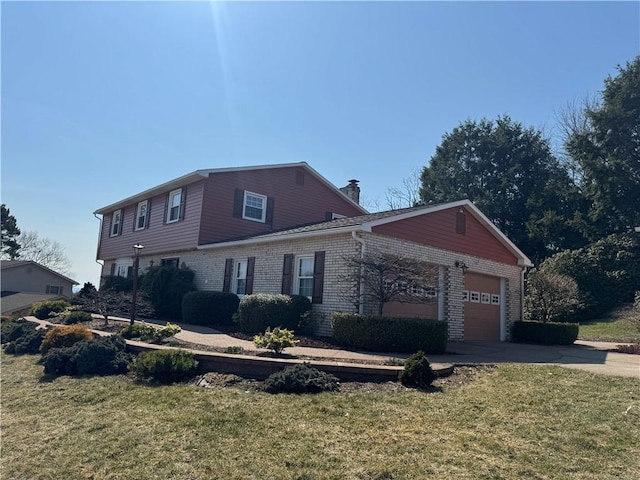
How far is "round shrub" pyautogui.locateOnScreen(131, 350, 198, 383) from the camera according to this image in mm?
7340

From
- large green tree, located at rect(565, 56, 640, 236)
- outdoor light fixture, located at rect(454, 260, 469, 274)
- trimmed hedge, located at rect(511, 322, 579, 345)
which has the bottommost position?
trimmed hedge, located at rect(511, 322, 579, 345)

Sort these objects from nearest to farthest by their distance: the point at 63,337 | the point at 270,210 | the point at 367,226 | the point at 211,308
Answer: the point at 63,337
the point at 367,226
the point at 211,308
the point at 270,210

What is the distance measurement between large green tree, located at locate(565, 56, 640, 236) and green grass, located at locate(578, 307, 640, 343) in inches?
253

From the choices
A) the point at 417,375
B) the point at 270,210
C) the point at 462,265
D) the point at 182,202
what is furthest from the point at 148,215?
the point at 417,375

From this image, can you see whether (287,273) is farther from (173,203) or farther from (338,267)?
(173,203)

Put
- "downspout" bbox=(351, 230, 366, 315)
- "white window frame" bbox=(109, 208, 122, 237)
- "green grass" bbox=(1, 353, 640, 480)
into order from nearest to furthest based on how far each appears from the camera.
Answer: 1. "green grass" bbox=(1, 353, 640, 480)
2. "downspout" bbox=(351, 230, 366, 315)
3. "white window frame" bbox=(109, 208, 122, 237)

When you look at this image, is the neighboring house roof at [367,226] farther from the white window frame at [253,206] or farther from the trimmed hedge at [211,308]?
the white window frame at [253,206]

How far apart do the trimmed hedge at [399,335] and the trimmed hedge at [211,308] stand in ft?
20.4

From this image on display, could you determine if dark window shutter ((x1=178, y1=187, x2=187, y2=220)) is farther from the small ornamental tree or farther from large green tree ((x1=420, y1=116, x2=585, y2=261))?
large green tree ((x1=420, y1=116, x2=585, y2=261))

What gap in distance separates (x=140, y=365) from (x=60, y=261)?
5858 cm

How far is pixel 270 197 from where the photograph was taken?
20000mm

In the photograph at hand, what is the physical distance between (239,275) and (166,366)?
918cm

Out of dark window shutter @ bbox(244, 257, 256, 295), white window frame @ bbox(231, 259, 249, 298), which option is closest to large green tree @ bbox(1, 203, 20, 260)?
white window frame @ bbox(231, 259, 249, 298)

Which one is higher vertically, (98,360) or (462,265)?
(462,265)
